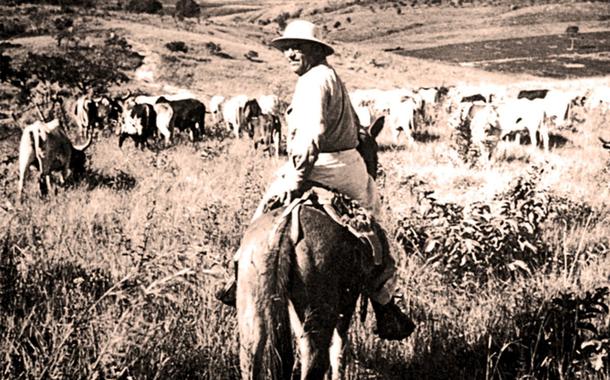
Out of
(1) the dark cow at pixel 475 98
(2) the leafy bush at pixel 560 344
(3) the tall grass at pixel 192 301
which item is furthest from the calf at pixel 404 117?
(2) the leafy bush at pixel 560 344

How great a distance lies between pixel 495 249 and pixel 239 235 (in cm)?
283

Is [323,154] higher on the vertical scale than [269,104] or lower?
higher

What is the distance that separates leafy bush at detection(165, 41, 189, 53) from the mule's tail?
132 feet

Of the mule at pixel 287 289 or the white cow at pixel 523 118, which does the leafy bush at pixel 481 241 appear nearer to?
the mule at pixel 287 289

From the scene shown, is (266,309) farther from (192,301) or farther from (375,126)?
(192,301)

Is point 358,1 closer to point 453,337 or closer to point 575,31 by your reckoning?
point 575,31

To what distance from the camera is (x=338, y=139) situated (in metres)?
3.81

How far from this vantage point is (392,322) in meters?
4.12

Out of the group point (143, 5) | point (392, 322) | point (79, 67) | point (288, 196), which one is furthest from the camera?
point (143, 5)

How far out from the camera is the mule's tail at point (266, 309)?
3.19 m

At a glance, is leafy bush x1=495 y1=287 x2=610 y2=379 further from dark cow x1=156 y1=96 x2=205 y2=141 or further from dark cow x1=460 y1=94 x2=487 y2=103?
dark cow x1=460 y1=94 x2=487 y2=103

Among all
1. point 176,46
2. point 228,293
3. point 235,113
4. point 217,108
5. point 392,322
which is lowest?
A: point 217,108

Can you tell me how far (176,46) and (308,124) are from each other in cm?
4039

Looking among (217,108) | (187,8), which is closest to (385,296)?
(217,108)
